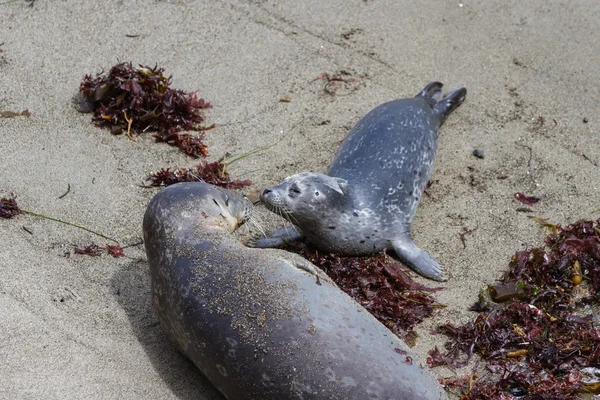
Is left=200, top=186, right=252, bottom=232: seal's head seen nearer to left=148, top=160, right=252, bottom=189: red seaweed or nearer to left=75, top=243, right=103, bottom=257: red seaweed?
left=148, top=160, right=252, bottom=189: red seaweed

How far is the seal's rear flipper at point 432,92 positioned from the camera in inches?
236

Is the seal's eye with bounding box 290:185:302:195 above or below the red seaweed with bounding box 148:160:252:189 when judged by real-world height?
above

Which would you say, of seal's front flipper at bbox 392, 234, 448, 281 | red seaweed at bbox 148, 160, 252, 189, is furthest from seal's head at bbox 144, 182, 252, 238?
seal's front flipper at bbox 392, 234, 448, 281

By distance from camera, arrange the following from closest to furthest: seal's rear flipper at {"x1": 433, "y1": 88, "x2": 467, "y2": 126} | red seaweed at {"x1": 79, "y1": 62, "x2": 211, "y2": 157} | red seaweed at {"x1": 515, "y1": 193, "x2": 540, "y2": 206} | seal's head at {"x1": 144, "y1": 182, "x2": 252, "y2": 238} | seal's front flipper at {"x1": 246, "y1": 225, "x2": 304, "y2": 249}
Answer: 1. seal's head at {"x1": 144, "y1": 182, "x2": 252, "y2": 238}
2. seal's front flipper at {"x1": 246, "y1": 225, "x2": 304, "y2": 249}
3. red seaweed at {"x1": 515, "y1": 193, "x2": 540, "y2": 206}
4. red seaweed at {"x1": 79, "y1": 62, "x2": 211, "y2": 157}
5. seal's rear flipper at {"x1": 433, "y1": 88, "x2": 467, "y2": 126}

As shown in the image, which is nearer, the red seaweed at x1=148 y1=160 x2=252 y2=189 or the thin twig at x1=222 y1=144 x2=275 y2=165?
the red seaweed at x1=148 y1=160 x2=252 y2=189

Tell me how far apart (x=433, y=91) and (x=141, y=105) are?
2.09 m

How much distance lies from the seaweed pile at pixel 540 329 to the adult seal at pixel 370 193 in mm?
469

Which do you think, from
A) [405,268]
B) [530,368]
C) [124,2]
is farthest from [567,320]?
[124,2]

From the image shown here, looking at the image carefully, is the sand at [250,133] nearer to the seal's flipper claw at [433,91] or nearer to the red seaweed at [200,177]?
the red seaweed at [200,177]

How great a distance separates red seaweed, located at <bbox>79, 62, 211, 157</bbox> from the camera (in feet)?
19.1

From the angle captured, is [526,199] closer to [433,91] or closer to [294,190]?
[433,91]

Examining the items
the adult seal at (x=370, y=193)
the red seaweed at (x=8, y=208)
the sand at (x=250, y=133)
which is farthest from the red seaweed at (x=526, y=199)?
the red seaweed at (x=8, y=208)

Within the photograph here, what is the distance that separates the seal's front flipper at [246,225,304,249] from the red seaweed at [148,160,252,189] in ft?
1.45

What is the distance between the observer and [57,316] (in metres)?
4.19
